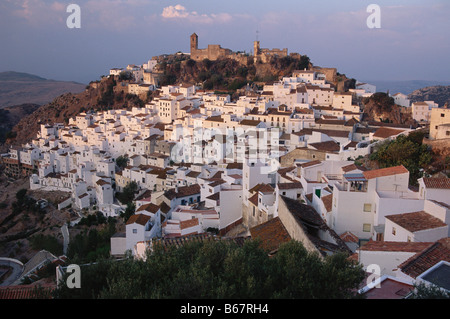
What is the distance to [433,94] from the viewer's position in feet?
154

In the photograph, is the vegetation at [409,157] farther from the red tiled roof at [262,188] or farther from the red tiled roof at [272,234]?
the red tiled roof at [272,234]

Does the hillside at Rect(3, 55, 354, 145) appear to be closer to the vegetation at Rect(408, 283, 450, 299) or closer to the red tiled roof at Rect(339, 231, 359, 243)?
the red tiled roof at Rect(339, 231, 359, 243)

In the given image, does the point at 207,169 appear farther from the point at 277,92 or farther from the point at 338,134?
the point at 277,92

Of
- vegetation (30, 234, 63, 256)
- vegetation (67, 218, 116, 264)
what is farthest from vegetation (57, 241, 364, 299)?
vegetation (30, 234, 63, 256)

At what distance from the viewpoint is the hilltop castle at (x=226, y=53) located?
161ft

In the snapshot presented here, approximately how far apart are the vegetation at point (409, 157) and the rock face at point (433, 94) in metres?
32.0

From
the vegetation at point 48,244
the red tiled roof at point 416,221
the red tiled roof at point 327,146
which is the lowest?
the vegetation at point 48,244

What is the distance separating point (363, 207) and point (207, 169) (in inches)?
531

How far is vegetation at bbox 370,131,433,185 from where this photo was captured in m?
14.1

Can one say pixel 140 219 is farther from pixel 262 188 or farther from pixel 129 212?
pixel 129 212

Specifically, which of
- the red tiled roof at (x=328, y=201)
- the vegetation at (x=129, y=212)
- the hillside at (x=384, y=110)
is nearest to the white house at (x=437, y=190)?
the red tiled roof at (x=328, y=201)

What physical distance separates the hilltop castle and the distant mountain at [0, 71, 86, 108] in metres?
43.8

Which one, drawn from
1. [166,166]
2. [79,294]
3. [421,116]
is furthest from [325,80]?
[79,294]
